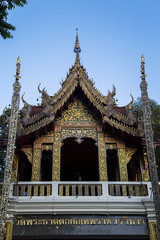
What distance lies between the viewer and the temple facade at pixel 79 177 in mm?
9297

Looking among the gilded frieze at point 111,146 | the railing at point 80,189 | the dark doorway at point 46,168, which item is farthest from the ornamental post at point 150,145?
the dark doorway at point 46,168

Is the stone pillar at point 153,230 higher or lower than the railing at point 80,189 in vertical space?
lower

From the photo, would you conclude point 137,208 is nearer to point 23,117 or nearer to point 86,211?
point 86,211

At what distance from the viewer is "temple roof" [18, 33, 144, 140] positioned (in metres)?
11.0

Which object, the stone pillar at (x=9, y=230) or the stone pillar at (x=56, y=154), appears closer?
the stone pillar at (x=9, y=230)

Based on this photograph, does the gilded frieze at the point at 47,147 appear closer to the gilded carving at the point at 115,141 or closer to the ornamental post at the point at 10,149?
the gilded carving at the point at 115,141

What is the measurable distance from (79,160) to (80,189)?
13.8 ft

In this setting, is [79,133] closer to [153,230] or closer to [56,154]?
[56,154]

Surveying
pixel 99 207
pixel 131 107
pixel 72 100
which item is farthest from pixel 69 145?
pixel 99 207

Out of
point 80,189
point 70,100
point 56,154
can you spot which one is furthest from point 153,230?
point 70,100

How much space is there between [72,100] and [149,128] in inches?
149

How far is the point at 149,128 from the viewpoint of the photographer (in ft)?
30.3

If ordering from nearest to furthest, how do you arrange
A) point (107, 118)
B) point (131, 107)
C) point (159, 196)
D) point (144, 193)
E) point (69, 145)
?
point (159, 196), point (144, 193), point (107, 118), point (131, 107), point (69, 145)

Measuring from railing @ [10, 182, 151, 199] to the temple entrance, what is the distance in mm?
2573
